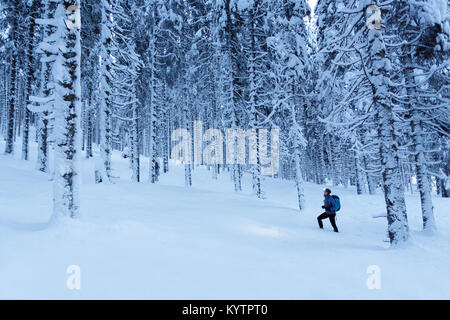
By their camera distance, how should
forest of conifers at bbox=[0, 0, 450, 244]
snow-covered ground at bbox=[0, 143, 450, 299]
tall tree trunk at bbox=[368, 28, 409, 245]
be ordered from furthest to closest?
tall tree trunk at bbox=[368, 28, 409, 245] → forest of conifers at bbox=[0, 0, 450, 244] → snow-covered ground at bbox=[0, 143, 450, 299]

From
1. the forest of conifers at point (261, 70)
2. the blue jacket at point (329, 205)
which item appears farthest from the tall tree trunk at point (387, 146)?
the blue jacket at point (329, 205)

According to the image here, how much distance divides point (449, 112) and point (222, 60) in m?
12.8

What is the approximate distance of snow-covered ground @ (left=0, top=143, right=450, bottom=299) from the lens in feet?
12.6

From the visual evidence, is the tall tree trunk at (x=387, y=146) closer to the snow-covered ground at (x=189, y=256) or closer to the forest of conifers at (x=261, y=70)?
the forest of conifers at (x=261, y=70)

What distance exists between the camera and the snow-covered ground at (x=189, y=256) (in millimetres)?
3844

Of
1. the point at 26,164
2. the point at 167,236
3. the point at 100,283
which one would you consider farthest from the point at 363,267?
the point at 26,164

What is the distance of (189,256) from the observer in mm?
4977

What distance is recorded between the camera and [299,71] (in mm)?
13148

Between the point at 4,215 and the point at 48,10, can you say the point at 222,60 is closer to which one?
the point at 48,10

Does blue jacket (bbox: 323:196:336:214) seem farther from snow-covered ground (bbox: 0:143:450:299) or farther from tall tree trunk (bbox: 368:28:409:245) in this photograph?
tall tree trunk (bbox: 368:28:409:245)

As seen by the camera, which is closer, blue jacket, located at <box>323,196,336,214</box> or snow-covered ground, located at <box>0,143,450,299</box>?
snow-covered ground, located at <box>0,143,450,299</box>

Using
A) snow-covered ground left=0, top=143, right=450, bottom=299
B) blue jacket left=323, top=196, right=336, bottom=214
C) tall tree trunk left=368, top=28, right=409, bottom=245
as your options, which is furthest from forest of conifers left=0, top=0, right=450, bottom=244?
blue jacket left=323, top=196, right=336, bottom=214

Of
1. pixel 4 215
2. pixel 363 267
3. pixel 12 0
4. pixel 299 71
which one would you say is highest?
pixel 12 0

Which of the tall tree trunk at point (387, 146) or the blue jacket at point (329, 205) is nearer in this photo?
the tall tree trunk at point (387, 146)
